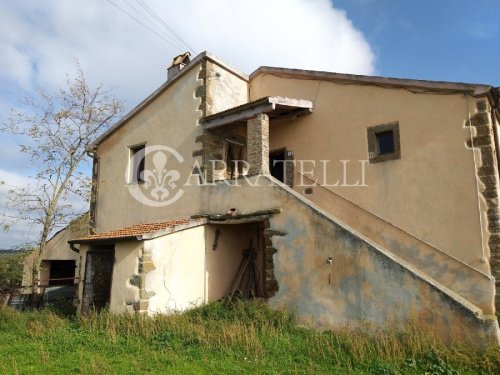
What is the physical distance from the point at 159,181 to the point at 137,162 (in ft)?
4.90

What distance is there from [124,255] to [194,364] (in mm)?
3646

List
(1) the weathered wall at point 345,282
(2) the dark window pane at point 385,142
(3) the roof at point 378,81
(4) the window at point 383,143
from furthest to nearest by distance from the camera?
(2) the dark window pane at point 385,142
(4) the window at point 383,143
(3) the roof at point 378,81
(1) the weathered wall at point 345,282

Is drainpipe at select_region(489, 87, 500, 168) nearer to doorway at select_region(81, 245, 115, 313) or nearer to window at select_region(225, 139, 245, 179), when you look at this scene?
window at select_region(225, 139, 245, 179)

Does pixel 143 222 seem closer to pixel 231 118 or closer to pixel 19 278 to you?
pixel 231 118

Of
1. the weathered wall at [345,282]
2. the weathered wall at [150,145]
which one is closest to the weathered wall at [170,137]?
the weathered wall at [150,145]

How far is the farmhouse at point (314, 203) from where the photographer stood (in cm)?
704

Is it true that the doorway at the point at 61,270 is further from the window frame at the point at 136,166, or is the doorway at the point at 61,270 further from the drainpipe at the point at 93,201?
the window frame at the point at 136,166

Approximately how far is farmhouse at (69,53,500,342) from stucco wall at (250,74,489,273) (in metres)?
0.03

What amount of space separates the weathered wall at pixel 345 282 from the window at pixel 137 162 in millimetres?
4575

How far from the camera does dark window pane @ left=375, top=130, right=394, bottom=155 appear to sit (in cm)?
914

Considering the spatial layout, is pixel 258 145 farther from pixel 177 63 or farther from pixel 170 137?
pixel 177 63

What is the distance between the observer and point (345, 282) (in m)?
6.97

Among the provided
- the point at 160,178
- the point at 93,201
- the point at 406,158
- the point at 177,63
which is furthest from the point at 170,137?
the point at 406,158

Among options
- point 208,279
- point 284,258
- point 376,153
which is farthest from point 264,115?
point 208,279
